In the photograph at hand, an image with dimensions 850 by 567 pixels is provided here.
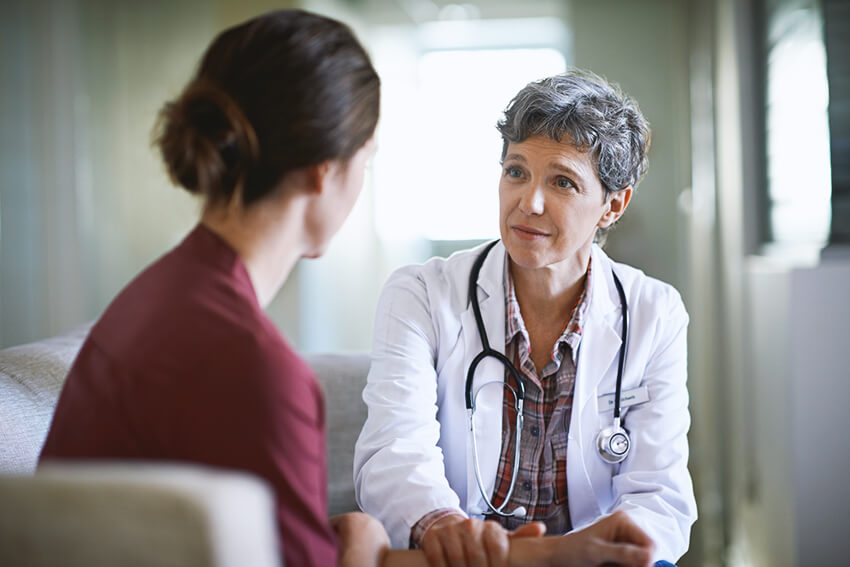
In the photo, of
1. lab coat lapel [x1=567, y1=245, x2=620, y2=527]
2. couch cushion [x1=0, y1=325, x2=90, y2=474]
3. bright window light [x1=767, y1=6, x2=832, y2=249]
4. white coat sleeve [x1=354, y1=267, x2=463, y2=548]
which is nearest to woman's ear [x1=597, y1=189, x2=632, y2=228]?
lab coat lapel [x1=567, y1=245, x2=620, y2=527]

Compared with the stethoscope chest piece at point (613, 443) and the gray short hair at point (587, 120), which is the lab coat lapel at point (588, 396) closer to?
the stethoscope chest piece at point (613, 443)

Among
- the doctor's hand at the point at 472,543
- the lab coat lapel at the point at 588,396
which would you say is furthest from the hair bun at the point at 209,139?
the lab coat lapel at the point at 588,396

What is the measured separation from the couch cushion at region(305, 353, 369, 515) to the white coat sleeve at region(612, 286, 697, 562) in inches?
24.9

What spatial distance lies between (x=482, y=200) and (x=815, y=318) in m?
2.04

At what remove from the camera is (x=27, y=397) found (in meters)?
1.44

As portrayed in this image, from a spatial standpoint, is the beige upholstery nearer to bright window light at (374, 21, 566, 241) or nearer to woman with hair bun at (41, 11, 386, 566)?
woman with hair bun at (41, 11, 386, 566)

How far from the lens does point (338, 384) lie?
1.81 metres

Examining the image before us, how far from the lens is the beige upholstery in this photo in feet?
1.78

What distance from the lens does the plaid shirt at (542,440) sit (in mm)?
1420

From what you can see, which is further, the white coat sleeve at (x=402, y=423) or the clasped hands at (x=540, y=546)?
the white coat sleeve at (x=402, y=423)

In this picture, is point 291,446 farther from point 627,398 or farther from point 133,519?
point 627,398

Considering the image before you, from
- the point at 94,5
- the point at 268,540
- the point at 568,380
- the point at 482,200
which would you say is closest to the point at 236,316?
the point at 268,540

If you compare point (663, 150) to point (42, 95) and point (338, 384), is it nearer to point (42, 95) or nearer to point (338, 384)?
point (338, 384)

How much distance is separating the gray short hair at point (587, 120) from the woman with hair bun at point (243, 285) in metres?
0.57
